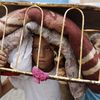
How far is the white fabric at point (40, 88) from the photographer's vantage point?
5.82ft

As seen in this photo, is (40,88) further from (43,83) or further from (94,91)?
(94,91)

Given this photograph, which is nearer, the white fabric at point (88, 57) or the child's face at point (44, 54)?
the white fabric at point (88, 57)

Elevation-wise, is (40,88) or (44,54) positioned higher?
(44,54)

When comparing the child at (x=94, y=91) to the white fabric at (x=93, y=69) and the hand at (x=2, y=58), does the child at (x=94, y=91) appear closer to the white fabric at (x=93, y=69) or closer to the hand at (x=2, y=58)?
the white fabric at (x=93, y=69)

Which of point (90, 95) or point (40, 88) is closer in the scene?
point (90, 95)

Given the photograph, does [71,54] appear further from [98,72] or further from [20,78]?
[20,78]

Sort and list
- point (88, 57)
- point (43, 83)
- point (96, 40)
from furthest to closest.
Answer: point (43, 83) < point (96, 40) < point (88, 57)

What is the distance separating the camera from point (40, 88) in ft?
5.96

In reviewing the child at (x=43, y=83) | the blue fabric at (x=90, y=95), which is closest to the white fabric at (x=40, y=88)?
the child at (x=43, y=83)

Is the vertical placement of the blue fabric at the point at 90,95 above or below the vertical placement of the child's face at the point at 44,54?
below

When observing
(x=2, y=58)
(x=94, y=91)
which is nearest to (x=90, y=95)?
(x=94, y=91)

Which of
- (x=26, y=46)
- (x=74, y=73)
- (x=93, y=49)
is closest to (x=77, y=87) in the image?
(x=74, y=73)

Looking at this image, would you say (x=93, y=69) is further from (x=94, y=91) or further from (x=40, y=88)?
(x=40, y=88)


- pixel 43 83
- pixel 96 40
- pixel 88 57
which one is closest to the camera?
pixel 88 57
